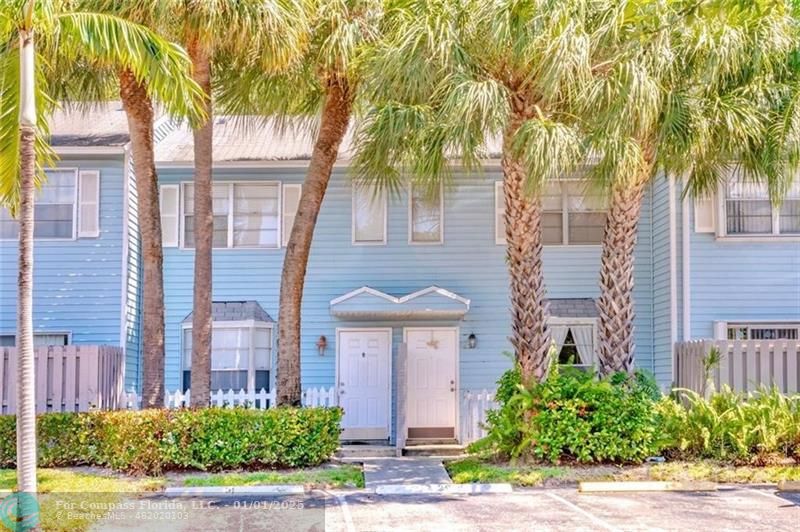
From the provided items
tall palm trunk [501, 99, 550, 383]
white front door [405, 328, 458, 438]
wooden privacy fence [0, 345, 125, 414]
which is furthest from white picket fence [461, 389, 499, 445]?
wooden privacy fence [0, 345, 125, 414]

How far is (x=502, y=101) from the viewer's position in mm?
11438

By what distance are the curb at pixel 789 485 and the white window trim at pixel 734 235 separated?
5956mm

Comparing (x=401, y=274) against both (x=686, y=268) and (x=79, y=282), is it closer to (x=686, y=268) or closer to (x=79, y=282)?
(x=686, y=268)

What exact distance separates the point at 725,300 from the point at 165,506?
10825 mm

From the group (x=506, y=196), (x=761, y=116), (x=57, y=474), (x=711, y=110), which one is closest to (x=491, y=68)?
(x=506, y=196)

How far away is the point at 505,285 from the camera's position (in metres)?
16.9

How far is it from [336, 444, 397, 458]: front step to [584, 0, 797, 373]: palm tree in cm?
426

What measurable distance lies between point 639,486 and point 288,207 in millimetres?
8936

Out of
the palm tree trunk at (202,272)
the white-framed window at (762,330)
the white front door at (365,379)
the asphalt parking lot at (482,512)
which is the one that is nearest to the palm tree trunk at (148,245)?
the palm tree trunk at (202,272)

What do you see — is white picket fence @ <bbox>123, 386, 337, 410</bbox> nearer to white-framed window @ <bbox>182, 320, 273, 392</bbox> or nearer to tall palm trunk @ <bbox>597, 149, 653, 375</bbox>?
white-framed window @ <bbox>182, 320, 273, 392</bbox>

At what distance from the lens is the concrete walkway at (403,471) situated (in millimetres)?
11805

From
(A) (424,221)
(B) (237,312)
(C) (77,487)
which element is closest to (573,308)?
(A) (424,221)

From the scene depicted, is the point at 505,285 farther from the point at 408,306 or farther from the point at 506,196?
the point at 506,196

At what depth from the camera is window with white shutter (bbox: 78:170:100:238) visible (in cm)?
1644
